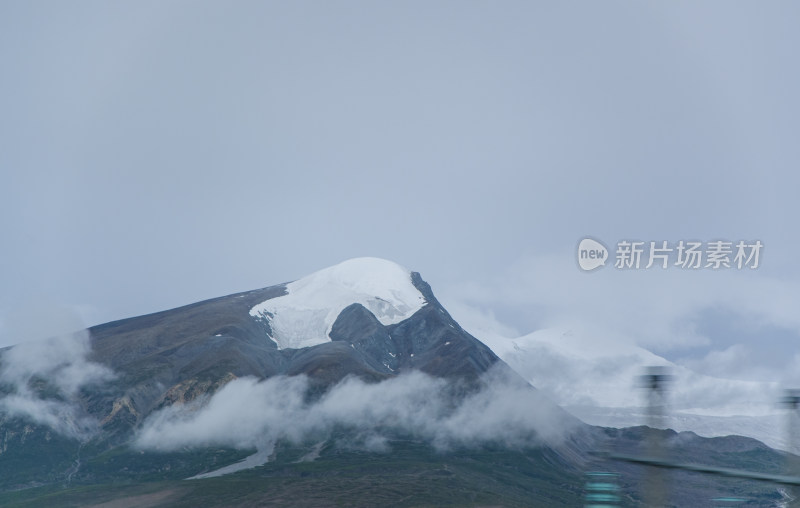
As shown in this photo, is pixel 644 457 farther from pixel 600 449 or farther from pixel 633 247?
pixel 633 247

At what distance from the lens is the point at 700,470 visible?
2003 centimetres

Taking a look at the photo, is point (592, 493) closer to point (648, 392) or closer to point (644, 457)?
point (644, 457)

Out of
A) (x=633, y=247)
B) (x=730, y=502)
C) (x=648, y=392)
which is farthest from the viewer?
(x=633, y=247)

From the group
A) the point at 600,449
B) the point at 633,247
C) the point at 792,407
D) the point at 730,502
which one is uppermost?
the point at 633,247

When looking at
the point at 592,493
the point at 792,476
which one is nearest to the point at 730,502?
the point at 792,476

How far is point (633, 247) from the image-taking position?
170 ft

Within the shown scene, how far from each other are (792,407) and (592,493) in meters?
6.01

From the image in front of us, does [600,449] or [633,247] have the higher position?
[633,247]

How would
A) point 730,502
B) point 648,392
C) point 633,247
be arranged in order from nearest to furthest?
1. point 648,392
2. point 730,502
3. point 633,247

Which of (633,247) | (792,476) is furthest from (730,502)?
(633,247)

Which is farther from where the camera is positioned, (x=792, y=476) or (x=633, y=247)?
(x=633, y=247)

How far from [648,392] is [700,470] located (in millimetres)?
2797

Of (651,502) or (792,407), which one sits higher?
(792,407)

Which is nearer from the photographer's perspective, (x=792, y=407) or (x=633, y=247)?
(x=792, y=407)
